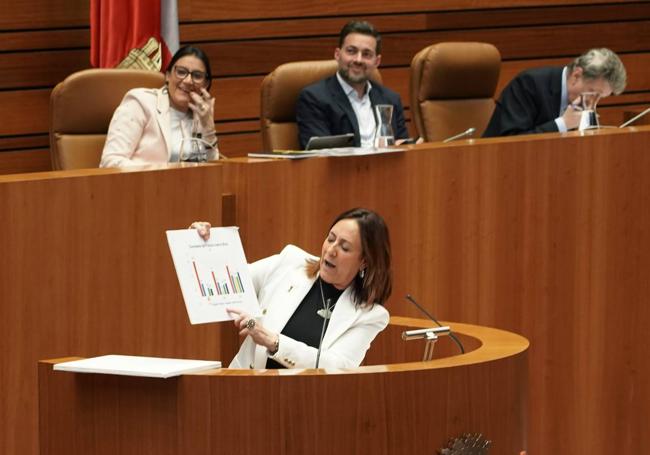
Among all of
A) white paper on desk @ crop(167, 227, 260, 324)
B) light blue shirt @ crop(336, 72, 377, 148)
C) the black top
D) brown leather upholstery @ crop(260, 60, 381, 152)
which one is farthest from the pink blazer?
white paper on desk @ crop(167, 227, 260, 324)

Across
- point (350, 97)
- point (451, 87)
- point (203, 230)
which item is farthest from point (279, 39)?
point (203, 230)

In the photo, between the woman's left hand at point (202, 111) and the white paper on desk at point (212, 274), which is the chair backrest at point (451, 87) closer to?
the woman's left hand at point (202, 111)

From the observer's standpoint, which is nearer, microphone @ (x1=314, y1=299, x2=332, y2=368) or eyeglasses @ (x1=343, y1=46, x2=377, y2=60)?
microphone @ (x1=314, y1=299, x2=332, y2=368)

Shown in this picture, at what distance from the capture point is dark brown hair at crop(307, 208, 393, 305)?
3793 millimetres

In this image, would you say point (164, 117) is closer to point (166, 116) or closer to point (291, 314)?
point (166, 116)

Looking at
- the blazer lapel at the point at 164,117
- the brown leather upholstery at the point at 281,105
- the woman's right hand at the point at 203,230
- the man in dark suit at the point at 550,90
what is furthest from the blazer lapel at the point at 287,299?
the man in dark suit at the point at 550,90

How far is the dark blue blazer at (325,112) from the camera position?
546 cm

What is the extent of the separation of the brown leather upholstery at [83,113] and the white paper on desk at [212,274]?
5.24 ft

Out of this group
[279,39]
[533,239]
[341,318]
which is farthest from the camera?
[279,39]

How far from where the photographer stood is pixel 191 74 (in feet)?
16.7

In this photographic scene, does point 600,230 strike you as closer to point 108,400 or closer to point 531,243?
point 531,243

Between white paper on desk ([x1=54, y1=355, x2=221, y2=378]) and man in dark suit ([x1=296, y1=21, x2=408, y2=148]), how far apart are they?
2.36 metres

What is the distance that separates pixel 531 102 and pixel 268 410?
3.12m

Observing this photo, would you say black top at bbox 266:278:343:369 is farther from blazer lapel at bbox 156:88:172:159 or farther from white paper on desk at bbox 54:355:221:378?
blazer lapel at bbox 156:88:172:159
